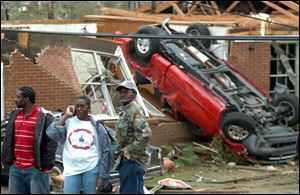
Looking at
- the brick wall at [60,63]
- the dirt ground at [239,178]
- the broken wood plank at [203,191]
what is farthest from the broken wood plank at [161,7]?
the broken wood plank at [203,191]

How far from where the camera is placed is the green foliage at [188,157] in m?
15.0

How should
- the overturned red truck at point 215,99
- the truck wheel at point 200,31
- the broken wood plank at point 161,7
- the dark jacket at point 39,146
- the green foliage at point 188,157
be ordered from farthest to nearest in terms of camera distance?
the broken wood plank at point 161,7 < the truck wheel at point 200,31 < the green foliage at point 188,157 < the overturned red truck at point 215,99 < the dark jacket at point 39,146

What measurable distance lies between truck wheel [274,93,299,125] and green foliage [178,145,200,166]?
7.34 ft

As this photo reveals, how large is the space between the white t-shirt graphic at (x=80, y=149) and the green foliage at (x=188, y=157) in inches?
323

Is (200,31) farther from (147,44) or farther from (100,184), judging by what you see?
(100,184)

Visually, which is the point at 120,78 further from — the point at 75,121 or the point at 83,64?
the point at 75,121

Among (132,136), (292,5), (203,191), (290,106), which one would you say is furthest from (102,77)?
(132,136)

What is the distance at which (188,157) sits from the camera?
15.3 meters

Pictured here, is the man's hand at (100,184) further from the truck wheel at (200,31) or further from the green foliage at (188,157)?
the truck wheel at (200,31)

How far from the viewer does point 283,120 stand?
15.6 metres

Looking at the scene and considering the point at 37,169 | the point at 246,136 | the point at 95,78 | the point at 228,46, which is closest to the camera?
the point at 37,169

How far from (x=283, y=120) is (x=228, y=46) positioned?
3706 mm

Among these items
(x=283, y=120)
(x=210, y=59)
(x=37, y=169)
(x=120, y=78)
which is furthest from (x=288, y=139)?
(x=37, y=169)

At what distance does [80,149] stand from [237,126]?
8.44 m
